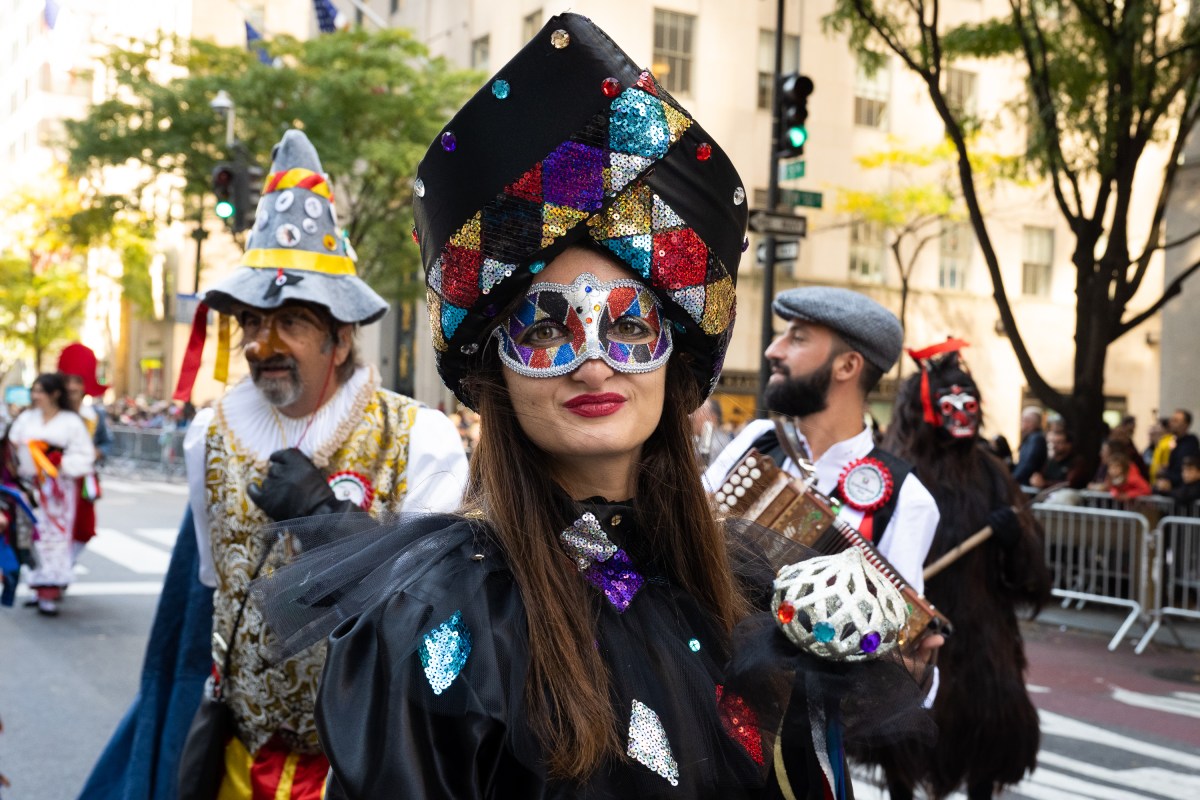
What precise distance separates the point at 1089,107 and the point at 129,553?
11304 mm

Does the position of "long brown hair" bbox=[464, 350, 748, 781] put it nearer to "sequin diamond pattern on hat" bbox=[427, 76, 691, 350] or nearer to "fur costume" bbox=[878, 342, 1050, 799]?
"sequin diamond pattern on hat" bbox=[427, 76, 691, 350]

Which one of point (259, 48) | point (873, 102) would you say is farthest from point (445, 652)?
point (873, 102)

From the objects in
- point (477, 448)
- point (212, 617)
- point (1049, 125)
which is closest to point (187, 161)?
point (1049, 125)

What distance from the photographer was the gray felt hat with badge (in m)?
3.84

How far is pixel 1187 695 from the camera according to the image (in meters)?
8.73

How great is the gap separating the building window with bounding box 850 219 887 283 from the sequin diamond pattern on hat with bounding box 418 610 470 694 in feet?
98.9

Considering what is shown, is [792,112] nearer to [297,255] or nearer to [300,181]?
[300,181]

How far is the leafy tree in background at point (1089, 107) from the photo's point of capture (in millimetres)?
11844

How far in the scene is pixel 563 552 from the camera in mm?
1968

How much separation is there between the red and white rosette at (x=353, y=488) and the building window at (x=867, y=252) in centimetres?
2844

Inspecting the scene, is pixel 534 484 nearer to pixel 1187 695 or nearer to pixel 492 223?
pixel 492 223

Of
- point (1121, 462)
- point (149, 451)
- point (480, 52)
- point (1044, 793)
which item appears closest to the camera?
point (1044, 793)

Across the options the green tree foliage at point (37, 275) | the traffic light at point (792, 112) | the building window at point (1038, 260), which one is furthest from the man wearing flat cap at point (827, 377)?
the green tree foliage at point (37, 275)

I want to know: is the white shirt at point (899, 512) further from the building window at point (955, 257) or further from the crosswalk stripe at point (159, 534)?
the building window at point (955, 257)
